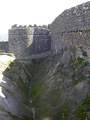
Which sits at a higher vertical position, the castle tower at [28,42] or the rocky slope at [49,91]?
the castle tower at [28,42]

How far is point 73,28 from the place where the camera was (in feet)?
148

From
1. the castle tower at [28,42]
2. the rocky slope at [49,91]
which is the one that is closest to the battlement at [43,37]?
the castle tower at [28,42]

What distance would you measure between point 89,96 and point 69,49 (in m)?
14.3

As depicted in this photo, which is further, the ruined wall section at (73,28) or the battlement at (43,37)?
the battlement at (43,37)

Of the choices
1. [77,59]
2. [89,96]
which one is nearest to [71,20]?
[77,59]

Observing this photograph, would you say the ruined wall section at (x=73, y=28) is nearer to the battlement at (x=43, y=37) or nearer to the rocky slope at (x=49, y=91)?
the battlement at (x=43, y=37)

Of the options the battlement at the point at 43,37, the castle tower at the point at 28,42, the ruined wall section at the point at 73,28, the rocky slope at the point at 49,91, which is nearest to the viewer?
the rocky slope at the point at 49,91

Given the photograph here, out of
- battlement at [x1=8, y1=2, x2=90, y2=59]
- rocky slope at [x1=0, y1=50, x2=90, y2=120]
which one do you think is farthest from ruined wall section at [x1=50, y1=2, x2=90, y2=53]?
rocky slope at [x1=0, y1=50, x2=90, y2=120]

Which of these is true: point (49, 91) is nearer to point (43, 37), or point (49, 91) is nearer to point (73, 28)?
point (73, 28)

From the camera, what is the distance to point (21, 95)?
4794 centimetres

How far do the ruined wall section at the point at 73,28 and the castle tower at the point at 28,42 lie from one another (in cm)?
507

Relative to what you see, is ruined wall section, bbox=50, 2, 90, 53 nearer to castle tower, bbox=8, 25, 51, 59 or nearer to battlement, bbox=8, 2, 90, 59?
battlement, bbox=8, 2, 90, 59

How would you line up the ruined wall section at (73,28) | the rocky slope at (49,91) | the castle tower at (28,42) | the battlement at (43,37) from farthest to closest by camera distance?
the castle tower at (28,42)
the battlement at (43,37)
the ruined wall section at (73,28)
the rocky slope at (49,91)

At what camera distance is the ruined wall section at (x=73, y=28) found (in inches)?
1563
